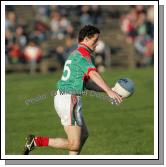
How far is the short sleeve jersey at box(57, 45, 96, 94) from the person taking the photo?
1154 centimetres

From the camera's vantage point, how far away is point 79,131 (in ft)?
38.4

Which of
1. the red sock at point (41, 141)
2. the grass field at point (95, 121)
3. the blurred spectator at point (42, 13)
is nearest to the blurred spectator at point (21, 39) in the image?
the blurred spectator at point (42, 13)

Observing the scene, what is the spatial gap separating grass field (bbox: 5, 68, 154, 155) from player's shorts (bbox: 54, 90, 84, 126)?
2.30 metres

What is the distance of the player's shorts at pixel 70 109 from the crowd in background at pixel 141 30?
22.6 m

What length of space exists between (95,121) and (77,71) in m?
7.27

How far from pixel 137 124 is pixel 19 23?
17.7 metres

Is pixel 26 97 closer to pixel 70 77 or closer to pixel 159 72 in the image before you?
pixel 159 72

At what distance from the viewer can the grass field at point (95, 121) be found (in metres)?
Answer: 14.8

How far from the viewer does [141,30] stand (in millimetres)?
34375

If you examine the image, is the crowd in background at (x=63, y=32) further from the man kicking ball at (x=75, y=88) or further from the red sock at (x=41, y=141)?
the man kicking ball at (x=75, y=88)

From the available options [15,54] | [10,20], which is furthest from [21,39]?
[10,20]

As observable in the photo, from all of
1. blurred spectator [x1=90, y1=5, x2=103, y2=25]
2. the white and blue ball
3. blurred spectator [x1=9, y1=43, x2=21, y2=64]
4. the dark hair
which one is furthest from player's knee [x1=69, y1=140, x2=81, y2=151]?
blurred spectator [x1=90, y1=5, x2=103, y2=25]

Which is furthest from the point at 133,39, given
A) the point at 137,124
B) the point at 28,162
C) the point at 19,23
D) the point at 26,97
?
the point at 28,162

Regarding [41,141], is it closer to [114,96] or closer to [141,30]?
[114,96]
